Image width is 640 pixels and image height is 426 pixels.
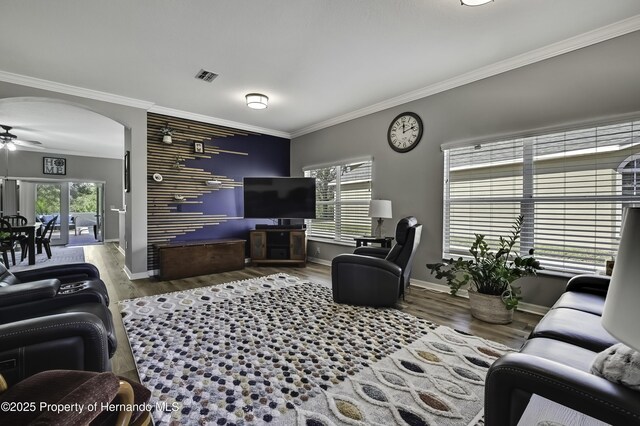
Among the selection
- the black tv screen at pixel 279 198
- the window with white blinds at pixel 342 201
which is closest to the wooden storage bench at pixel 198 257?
the black tv screen at pixel 279 198

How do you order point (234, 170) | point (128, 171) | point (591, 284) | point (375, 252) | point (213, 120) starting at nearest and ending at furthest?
point (591, 284)
point (375, 252)
point (128, 171)
point (213, 120)
point (234, 170)

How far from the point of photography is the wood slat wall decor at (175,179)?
4.56 m

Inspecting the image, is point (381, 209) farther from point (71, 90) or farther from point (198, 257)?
point (71, 90)

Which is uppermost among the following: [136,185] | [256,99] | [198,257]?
[256,99]

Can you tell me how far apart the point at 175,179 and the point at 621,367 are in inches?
207

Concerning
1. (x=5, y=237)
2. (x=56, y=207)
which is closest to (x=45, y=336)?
(x=5, y=237)

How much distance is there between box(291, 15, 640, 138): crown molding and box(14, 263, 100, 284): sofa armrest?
4.07 m

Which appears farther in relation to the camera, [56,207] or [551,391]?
[56,207]

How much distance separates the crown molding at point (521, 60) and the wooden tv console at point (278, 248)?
244 cm

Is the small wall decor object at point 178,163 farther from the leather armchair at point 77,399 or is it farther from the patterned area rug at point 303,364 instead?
the leather armchair at point 77,399

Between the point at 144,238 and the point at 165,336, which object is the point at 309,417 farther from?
the point at 144,238

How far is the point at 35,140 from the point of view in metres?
6.85

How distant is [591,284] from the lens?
2104 mm

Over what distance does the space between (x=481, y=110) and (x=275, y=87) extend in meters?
2.57
